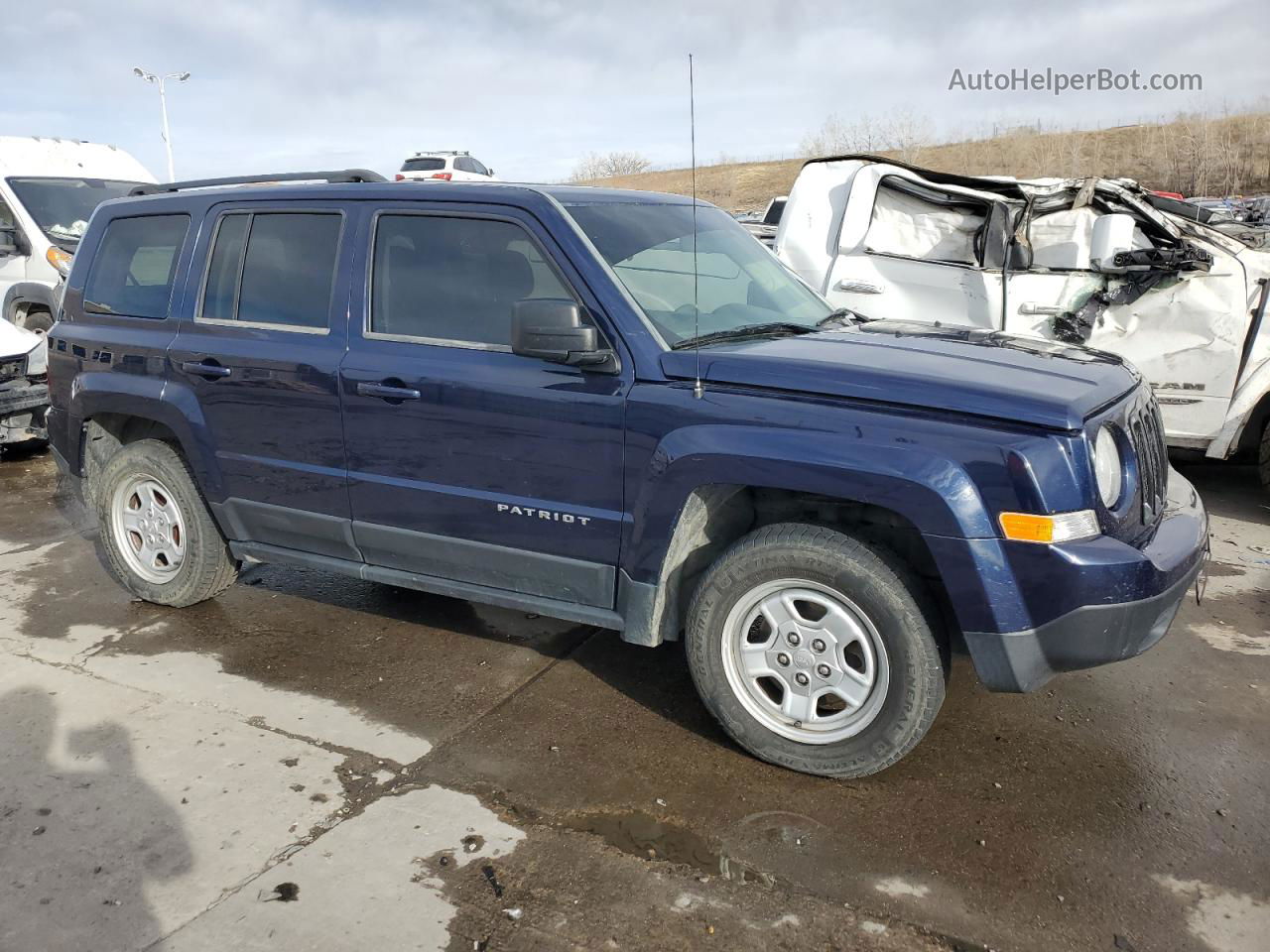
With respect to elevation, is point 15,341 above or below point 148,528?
above

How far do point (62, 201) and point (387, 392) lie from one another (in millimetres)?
8814

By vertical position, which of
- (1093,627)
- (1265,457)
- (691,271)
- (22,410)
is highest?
(691,271)

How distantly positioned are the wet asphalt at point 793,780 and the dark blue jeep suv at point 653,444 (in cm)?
30

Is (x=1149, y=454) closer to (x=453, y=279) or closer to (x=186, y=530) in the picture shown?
(x=453, y=279)

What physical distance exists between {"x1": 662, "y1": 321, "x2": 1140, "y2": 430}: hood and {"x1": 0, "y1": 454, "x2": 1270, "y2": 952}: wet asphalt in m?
1.28

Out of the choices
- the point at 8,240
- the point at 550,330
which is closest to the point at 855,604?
the point at 550,330

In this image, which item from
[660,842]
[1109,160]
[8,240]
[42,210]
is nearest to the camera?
[660,842]

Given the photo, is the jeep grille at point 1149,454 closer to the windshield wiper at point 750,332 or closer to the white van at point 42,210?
the windshield wiper at point 750,332

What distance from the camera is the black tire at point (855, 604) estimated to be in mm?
3016

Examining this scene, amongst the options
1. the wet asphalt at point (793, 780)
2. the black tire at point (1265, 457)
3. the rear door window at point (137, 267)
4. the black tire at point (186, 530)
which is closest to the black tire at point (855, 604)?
the wet asphalt at point (793, 780)

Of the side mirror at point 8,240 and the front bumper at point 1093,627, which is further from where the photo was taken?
the side mirror at point 8,240

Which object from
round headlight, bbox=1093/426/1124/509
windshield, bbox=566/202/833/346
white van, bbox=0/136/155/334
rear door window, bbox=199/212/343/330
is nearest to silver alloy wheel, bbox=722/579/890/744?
round headlight, bbox=1093/426/1124/509

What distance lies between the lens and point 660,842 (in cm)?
295

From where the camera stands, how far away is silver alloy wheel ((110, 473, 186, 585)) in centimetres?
474
